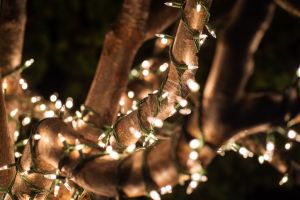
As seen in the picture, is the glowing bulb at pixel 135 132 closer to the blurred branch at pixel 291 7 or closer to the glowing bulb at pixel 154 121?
the glowing bulb at pixel 154 121

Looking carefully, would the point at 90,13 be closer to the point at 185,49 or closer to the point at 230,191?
the point at 230,191

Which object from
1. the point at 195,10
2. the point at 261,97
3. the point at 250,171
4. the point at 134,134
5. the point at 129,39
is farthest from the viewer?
the point at 250,171

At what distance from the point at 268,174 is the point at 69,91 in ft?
9.87

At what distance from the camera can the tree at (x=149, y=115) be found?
170cm

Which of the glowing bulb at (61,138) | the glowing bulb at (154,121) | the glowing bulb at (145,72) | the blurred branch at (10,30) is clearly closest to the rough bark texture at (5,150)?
the glowing bulb at (61,138)

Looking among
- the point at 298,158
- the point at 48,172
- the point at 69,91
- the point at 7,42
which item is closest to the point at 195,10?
the point at 48,172

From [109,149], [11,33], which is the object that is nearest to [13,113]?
[11,33]

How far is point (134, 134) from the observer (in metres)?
2.29

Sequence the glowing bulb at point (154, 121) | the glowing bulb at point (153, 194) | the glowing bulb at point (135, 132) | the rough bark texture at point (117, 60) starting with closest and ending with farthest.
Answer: the glowing bulb at point (153, 194) → the glowing bulb at point (154, 121) → the glowing bulb at point (135, 132) → the rough bark texture at point (117, 60)

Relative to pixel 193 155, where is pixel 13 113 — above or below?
below

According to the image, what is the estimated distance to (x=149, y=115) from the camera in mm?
2164

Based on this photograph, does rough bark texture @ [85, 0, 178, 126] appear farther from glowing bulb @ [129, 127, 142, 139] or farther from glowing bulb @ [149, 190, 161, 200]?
glowing bulb @ [149, 190, 161, 200]

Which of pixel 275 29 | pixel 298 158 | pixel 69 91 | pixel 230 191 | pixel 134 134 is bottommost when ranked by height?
pixel 230 191

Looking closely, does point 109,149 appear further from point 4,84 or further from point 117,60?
point 4,84
